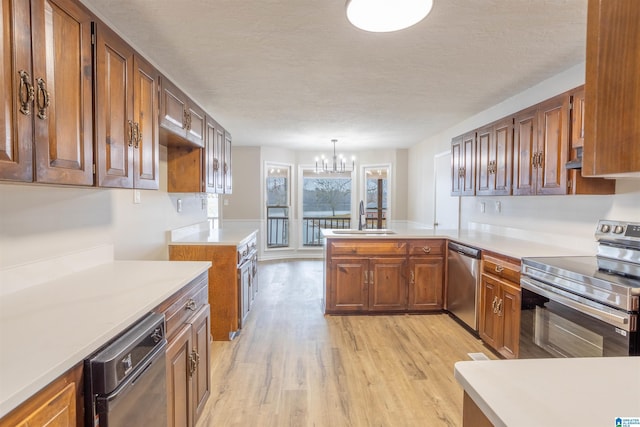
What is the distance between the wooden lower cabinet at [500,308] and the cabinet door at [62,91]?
2759 mm

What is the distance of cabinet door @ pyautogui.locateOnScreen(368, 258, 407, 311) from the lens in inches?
146

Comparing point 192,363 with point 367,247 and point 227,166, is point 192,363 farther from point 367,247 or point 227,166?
point 227,166

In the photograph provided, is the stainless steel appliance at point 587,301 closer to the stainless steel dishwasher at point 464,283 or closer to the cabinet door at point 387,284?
the stainless steel dishwasher at point 464,283

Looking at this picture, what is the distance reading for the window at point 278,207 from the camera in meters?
7.01

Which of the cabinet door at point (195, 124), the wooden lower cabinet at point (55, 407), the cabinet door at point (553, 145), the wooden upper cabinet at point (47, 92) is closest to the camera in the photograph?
the wooden lower cabinet at point (55, 407)

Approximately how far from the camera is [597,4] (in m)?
0.62

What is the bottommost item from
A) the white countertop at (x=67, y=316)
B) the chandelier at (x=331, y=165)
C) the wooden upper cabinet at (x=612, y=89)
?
the white countertop at (x=67, y=316)

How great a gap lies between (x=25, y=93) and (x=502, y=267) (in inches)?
118

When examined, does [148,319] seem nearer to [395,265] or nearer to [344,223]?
[395,265]

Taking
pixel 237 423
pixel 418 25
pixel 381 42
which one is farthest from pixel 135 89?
pixel 237 423

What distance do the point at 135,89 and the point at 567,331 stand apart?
2.83 metres

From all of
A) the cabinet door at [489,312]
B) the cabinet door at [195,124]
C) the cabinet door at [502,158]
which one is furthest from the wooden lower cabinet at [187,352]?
the cabinet door at [502,158]

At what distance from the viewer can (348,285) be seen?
12.2 ft

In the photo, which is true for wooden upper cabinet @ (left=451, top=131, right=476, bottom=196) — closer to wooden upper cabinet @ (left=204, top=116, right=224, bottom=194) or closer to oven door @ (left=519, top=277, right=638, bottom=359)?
oven door @ (left=519, top=277, right=638, bottom=359)
